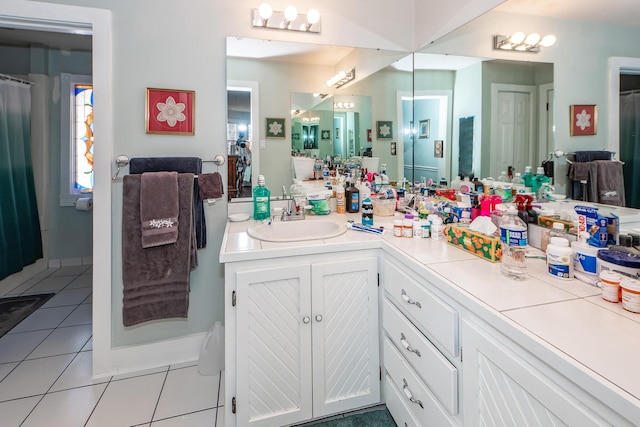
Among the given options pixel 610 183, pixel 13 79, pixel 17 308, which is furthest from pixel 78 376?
pixel 13 79

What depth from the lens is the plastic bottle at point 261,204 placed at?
6.34ft

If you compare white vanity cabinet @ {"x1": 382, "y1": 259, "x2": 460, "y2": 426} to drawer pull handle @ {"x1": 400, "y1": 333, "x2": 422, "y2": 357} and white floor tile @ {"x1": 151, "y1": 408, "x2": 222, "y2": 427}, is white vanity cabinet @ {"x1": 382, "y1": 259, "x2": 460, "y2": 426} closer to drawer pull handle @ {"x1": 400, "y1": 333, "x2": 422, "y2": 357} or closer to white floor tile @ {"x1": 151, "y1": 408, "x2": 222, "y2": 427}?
drawer pull handle @ {"x1": 400, "y1": 333, "x2": 422, "y2": 357}

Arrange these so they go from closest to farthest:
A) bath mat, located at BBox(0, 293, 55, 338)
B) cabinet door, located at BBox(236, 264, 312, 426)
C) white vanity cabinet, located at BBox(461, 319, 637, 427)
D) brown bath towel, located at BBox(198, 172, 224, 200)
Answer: white vanity cabinet, located at BBox(461, 319, 637, 427) → cabinet door, located at BBox(236, 264, 312, 426) → brown bath towel, located at BBox(198, 172, 224, 200) → bath mat, located at BBox(0, 293, 55, 338)

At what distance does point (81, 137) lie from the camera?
12.1 feet

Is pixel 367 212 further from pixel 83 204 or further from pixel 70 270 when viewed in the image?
pixel 70 270

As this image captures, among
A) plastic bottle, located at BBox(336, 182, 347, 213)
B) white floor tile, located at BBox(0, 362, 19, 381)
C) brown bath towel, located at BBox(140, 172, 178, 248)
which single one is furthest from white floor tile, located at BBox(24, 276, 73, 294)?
plastic bottle, located at BBox(336, 182, 347, 213)

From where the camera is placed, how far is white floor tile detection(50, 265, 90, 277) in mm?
3449

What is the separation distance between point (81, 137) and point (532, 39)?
432cm

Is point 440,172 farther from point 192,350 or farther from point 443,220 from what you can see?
point 192,350

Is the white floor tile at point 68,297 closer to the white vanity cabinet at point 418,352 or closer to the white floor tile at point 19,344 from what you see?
the white floor tile at point 19,344

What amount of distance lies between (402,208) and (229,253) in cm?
122

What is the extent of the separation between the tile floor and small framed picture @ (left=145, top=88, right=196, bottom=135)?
55.0 inches

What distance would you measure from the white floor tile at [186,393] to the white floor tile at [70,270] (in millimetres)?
2429

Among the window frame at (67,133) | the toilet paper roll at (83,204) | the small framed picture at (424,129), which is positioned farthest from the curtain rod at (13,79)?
the small framed picture at (424,129)
